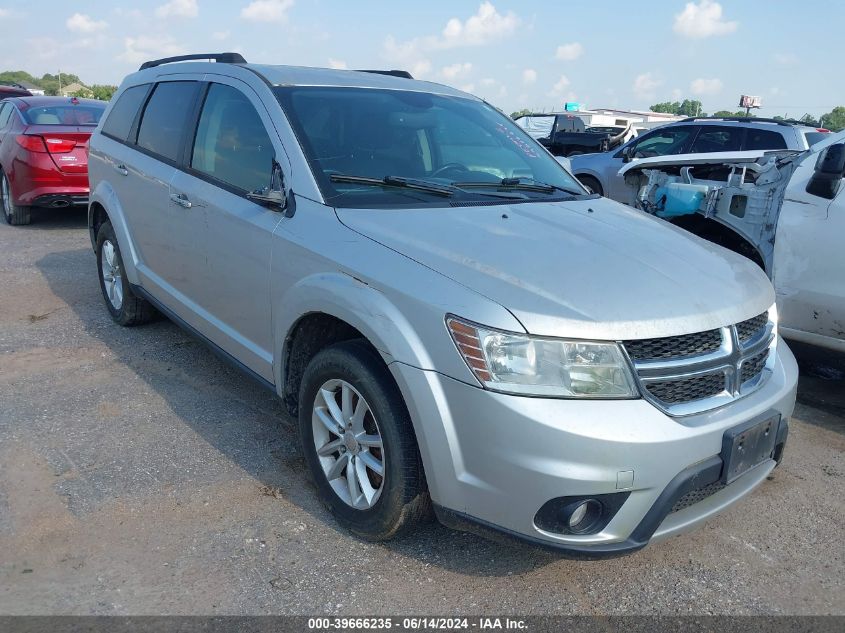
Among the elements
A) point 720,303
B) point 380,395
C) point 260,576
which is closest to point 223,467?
point 260,576

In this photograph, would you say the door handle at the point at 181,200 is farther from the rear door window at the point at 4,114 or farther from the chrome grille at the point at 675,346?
the rear door window at the point at 4,114

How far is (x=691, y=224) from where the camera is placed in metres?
5.44

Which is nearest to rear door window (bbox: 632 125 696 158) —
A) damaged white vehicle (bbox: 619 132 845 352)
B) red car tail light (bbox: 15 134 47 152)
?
damaged white vehicle (bbox: 619 132 845 352)

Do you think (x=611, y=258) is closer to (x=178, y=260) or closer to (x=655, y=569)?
(x=655, y=569)

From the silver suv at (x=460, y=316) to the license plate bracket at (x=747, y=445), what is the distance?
0.03 feet

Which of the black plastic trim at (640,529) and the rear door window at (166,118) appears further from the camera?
the rear door window at (166,118)

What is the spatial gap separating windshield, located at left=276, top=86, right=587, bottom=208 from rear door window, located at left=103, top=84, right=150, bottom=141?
196 centimetres

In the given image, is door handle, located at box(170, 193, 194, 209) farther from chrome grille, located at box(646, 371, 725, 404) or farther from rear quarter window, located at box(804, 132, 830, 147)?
rear quarter window, located at box(804, 132, 830, 147)

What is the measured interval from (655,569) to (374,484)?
1137 mm

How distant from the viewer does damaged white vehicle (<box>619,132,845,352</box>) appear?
167 inches

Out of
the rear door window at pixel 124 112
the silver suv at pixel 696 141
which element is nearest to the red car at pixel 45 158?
the rear door window at pixel 124 112

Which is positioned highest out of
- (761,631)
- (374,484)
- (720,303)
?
(720,303)

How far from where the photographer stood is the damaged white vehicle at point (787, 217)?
4.23 metres

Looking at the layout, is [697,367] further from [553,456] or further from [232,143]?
→ [232,143]
